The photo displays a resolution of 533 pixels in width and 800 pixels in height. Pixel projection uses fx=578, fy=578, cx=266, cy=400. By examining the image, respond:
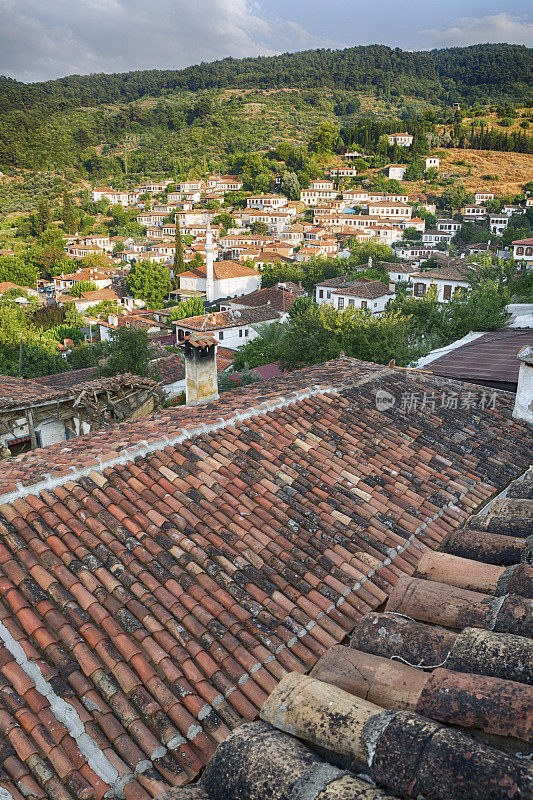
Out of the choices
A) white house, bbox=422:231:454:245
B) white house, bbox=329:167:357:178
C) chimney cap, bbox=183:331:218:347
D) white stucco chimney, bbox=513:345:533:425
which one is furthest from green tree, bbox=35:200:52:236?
white stucco chimney, bbox=513:345:533:425

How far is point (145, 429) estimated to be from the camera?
712cm

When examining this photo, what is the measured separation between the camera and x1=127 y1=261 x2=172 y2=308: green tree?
200 feet

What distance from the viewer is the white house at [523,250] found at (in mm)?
46000

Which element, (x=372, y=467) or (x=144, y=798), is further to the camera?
(x=372, y=467)

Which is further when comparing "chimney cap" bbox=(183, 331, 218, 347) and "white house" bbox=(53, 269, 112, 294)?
"white house" bbox=(53, 269, 112, 294)

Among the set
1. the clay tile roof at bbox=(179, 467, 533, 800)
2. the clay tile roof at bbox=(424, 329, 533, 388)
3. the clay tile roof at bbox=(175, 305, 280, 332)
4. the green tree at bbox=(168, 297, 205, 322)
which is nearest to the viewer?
the clay tile roof at bbox=(179, 467, 533, 800)

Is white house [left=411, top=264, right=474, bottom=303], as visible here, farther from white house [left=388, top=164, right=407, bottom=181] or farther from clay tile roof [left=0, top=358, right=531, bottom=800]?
white house [left=388, top=164, right=407, bottom=181]

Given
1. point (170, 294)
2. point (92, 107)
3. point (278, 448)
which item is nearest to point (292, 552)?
point (278, 448)

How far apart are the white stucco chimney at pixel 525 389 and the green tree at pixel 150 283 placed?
54.8 metres

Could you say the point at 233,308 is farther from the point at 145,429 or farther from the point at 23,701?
the point at 23,701

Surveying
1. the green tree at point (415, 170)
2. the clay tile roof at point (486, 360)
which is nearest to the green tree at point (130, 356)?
the clay tile roof at point (486, 360)

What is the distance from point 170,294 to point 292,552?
60181 mm

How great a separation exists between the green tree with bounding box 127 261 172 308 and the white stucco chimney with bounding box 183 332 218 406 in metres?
53.1

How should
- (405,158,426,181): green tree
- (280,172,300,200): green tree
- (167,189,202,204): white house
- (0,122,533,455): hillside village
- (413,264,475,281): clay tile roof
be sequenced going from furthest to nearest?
(405,158,426,181): green tree < (167,189,202,204): white house < (280,172,300,200): green tree < (413,264,475,281): clay tile roof < (0,122,533,455): hillside village
